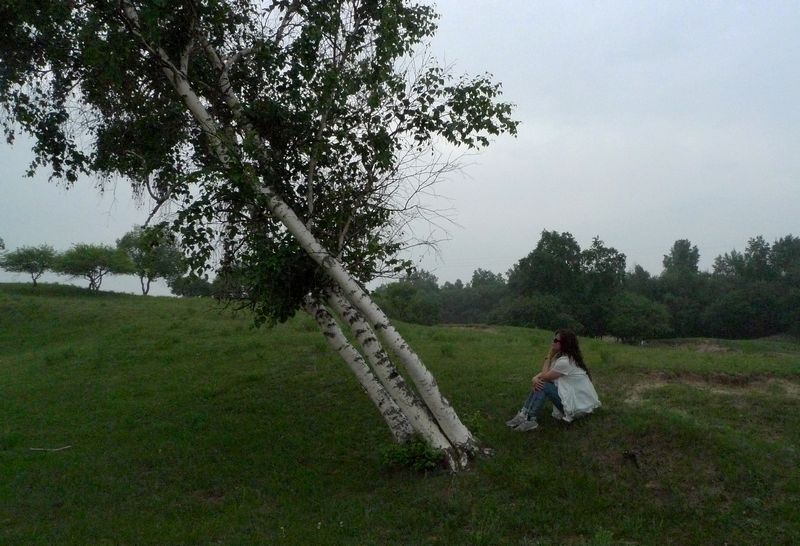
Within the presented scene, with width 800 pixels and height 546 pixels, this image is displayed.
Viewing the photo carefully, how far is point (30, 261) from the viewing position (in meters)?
41.3

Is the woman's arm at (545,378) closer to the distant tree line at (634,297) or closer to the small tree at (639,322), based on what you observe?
the distant tree line at (634,297)

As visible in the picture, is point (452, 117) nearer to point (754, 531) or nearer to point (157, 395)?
point (754, 531)

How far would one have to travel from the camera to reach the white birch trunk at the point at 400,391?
789cm

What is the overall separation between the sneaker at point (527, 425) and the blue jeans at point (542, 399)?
6 cm

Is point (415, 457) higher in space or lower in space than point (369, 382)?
lower

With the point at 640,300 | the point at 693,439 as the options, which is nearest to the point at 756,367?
the point at 693,439

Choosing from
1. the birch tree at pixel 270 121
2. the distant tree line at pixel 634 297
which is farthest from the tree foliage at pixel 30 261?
the birch tree at pixel 270 121

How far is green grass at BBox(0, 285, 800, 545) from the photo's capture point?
6.40m

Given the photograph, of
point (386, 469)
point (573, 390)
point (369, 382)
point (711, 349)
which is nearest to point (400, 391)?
point (369, 382)

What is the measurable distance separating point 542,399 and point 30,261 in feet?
136

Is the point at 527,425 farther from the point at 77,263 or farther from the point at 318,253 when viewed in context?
the point at 77,263

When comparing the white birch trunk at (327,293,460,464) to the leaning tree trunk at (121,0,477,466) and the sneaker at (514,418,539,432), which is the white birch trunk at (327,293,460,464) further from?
the sneaker at (514,418,539,432)

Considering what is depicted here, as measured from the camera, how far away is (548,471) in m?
7.23

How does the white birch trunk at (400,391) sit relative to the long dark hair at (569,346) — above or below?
below
